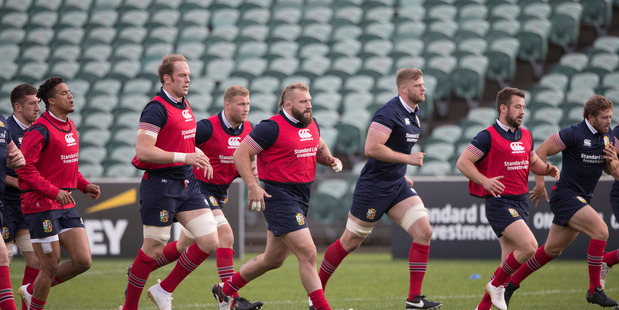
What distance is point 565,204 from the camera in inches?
326

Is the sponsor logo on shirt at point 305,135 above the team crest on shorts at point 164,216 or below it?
above

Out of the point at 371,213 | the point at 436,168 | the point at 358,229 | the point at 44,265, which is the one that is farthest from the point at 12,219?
the point at 436,168

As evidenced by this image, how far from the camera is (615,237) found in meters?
12.7

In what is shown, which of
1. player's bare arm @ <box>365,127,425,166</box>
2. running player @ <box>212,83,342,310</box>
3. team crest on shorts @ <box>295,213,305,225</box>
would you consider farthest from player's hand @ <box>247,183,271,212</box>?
player's bare arm @ <box>365,127,425,166</box>

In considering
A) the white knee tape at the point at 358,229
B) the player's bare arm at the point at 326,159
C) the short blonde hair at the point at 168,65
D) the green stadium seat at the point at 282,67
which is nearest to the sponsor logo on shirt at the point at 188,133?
the short blonde hair at the point at 168,65

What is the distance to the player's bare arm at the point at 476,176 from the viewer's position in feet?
24.3

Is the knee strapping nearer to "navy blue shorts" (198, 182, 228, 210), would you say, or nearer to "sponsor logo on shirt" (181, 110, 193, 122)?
"navy blue shorts" (198, 182, 228, 210)

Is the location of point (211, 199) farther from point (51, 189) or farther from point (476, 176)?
point (476, 176)

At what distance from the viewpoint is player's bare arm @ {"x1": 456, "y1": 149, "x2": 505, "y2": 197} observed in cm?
741

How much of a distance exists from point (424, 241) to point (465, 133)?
9.94 m

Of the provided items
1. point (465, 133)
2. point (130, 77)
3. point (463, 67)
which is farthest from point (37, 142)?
point (130, 77)

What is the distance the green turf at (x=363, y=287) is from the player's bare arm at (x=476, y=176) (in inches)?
64.8

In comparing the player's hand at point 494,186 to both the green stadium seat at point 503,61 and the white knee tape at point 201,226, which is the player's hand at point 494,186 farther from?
the green stadium seat at point 503,61

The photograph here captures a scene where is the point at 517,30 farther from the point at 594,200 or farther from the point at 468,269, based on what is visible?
the point at 468,269
